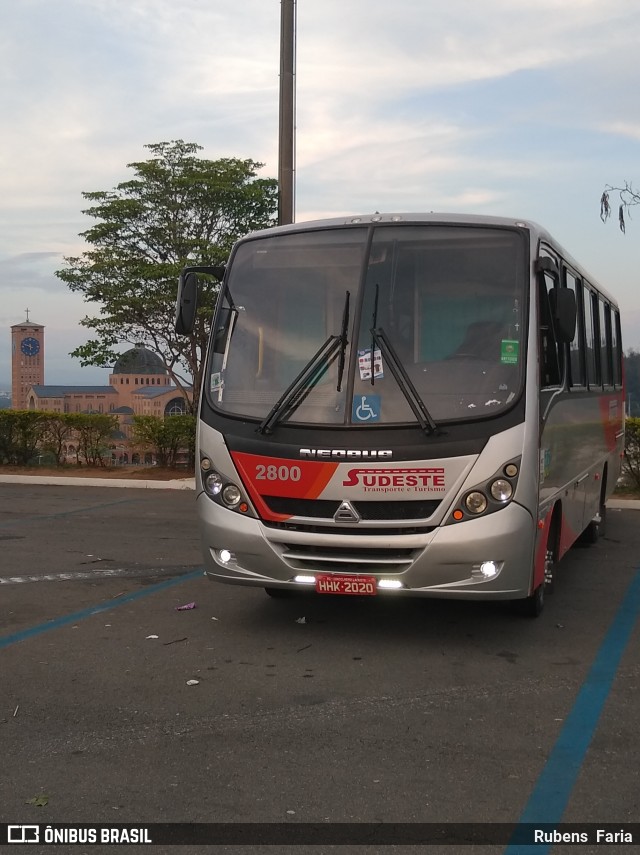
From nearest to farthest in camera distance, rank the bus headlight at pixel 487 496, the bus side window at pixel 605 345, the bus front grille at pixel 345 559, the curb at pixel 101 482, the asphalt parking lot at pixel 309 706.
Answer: the asphalt parking lot at pixel 309 706, the bus headlight at pixel 487 496, the bus front grille at pixel 345 559, the bus side window at pixel 605 345, the curb at pixel 101 482

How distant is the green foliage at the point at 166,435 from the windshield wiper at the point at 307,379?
13.1 m

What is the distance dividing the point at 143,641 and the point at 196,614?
89 centimetres

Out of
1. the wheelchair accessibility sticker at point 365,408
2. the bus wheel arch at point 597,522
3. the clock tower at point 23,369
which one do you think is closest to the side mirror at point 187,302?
the wheelchair accessibility sticker at point 365,408

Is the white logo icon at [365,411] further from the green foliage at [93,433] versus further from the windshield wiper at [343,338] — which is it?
the green foliage at [93,433]

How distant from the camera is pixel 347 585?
6.57 meters

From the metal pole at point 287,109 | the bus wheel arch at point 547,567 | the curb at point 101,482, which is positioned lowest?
the curb at point 101,482

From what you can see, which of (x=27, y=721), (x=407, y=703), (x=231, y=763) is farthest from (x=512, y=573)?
(x=27, y=721)

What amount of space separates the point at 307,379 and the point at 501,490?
1.51 m

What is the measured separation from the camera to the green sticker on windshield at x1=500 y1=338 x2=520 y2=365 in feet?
22.0

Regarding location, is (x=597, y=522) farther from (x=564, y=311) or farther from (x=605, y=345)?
(x=564, y=311)

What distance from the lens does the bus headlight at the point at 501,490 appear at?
639 cm

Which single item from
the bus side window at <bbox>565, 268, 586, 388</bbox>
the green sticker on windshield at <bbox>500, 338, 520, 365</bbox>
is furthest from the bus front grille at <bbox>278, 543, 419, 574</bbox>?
the bus side window at <bbox>565, 268, 586, 388</bbox>

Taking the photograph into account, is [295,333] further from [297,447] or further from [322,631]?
[322,631]

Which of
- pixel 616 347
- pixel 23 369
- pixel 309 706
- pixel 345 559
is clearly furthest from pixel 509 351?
pixel 23 369
